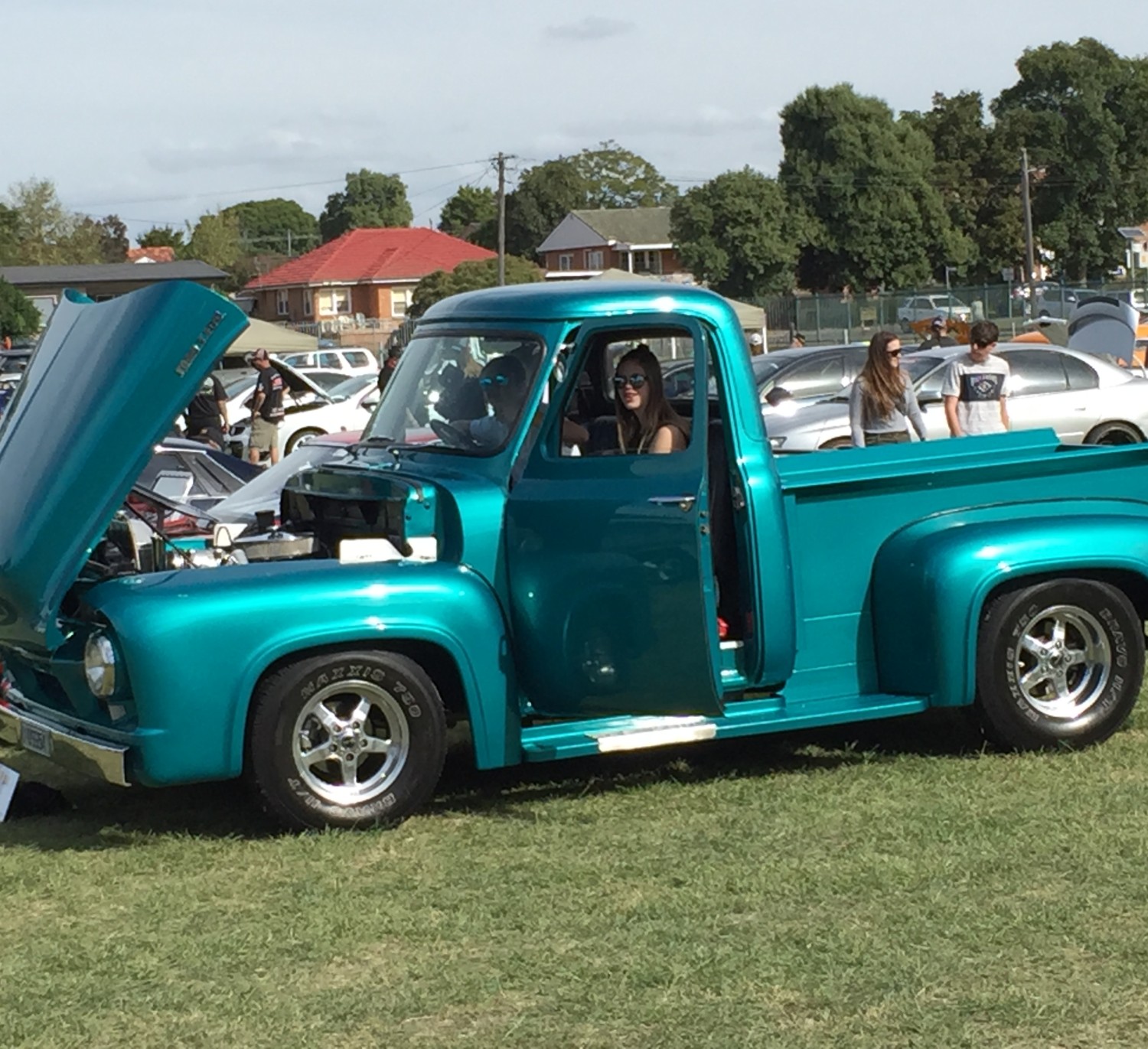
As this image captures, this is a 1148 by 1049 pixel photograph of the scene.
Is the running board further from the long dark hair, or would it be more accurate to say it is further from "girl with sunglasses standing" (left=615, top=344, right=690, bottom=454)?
the long dark hair

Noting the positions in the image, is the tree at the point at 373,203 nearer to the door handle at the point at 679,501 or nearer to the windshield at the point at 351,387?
the windshield at the point at 351,387

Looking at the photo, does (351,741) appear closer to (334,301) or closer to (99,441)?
(99,441)

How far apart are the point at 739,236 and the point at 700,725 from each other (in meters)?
65.8

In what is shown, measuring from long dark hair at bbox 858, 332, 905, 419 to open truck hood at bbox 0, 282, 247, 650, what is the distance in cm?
577

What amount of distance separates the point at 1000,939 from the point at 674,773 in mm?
2542

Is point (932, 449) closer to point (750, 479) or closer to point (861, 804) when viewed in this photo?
point (750, 479)

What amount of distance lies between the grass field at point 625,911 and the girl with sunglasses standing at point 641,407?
1418 millimetres

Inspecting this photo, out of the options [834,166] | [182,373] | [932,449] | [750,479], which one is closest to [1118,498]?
[932,449]

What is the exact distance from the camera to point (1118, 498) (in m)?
7.85

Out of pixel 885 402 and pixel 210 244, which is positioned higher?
pixel 210 244

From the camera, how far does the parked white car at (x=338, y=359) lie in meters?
38.2

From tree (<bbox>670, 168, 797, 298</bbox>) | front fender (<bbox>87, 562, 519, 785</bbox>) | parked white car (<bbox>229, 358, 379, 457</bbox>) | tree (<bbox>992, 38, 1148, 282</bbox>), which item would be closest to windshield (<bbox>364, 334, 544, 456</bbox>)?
front fender (<bbox>87, 562, 519, 785</bbox>)

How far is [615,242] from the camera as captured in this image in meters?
102

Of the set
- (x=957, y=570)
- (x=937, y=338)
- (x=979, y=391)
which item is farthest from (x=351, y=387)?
(x=957, y=570)
